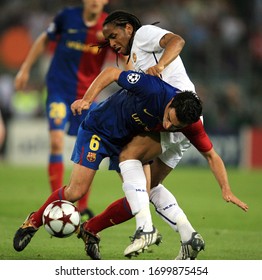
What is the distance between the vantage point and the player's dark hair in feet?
19.7

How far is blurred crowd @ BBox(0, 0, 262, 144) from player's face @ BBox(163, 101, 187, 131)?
11.4 m

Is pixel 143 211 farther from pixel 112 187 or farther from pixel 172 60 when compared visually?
pixel 112 187

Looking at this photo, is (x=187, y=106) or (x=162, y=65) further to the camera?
(x=162, y=65)

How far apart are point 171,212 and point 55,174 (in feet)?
9.54

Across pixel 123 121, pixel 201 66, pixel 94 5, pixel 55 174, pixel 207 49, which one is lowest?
pixel 201 66

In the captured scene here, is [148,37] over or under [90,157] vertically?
over

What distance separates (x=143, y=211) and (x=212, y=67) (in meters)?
13.0

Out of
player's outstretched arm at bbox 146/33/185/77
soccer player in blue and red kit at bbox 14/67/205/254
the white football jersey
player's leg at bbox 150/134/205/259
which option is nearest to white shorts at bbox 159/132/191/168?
player's leg at bbox 150/134/205/259

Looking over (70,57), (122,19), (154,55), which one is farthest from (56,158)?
(122,19)

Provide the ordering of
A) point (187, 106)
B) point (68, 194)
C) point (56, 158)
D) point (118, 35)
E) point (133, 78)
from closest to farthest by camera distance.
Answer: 1. point (187, 106)
2. point (133, 78)
3. point (68, 194)
4. point (118, 35)
5. point (56, 158)

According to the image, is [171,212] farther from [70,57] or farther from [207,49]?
[207,49]

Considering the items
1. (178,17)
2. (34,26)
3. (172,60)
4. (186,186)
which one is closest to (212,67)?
(178,17)

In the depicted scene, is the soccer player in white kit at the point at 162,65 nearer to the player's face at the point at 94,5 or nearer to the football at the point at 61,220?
the football at the point at 61,220

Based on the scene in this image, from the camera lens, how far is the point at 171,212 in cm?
667
